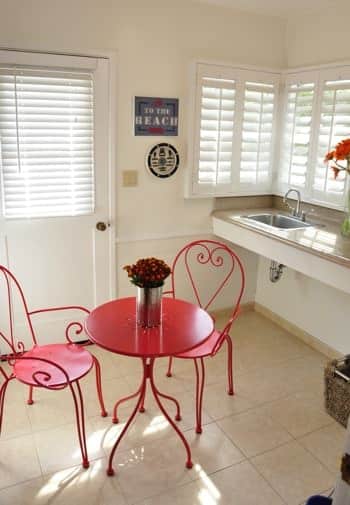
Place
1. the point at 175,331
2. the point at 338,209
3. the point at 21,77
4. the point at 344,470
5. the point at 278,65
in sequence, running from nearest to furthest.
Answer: the point at 344,470, the point at 175,331, the point at 21,77, the point at 338,209, the point at 278,65

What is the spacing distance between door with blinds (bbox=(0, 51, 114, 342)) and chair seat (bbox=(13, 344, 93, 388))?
32.1 inches

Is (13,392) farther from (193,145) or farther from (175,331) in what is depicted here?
(193,145)

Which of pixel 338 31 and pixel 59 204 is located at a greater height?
pixel 338 31

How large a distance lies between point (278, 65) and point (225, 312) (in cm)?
205

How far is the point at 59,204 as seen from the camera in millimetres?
2988

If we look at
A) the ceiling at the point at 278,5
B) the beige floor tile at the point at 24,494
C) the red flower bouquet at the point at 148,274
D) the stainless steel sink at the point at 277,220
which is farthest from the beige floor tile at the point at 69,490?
the ceiling at the point at 278,5

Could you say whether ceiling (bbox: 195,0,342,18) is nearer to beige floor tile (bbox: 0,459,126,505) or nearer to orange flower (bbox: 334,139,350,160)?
orange flower (bbox: 334,139,350,160)

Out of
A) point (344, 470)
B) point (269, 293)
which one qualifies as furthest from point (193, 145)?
point (344, 470)

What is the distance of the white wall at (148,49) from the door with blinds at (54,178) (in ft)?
0.38

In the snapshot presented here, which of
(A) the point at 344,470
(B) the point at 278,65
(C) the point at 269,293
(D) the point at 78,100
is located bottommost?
(C) the point at 269,293

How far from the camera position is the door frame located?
2777mm

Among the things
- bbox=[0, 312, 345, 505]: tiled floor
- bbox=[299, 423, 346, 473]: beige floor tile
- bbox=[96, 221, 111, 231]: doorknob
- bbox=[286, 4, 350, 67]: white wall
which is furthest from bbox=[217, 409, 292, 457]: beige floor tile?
bbox=[286, 4, 350, 67]: white wall

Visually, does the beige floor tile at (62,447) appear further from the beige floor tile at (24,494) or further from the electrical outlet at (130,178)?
the electrical outlet at (130,178)

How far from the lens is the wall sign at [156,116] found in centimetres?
307
